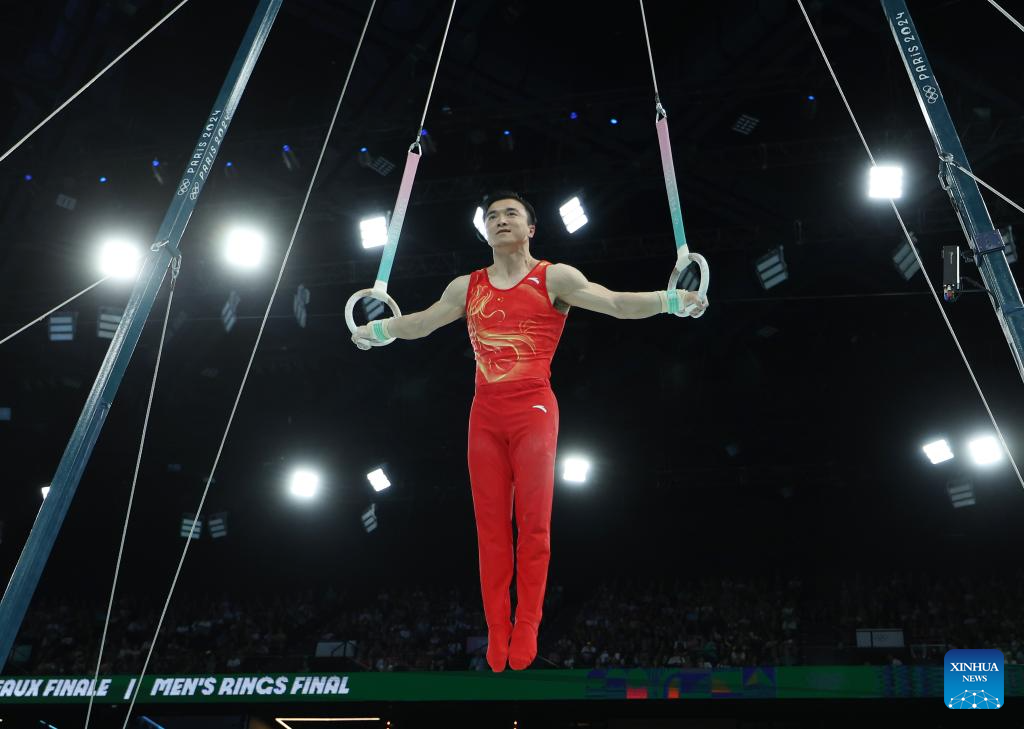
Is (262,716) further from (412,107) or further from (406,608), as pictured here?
(412,107)

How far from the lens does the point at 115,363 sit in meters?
5.30

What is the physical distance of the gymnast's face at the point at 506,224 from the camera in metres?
4.96

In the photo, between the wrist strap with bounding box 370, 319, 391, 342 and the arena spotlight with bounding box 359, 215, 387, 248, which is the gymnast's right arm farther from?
the arena spotlight with bounding box 359, 215, 387, 248

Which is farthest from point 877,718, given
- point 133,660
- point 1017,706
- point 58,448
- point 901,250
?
point 58,448

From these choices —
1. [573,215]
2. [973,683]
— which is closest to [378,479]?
[573,215]

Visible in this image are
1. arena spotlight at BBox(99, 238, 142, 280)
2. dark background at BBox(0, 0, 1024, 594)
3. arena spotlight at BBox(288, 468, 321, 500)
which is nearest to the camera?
dark background at BBox(0, 0, 1024, 594)

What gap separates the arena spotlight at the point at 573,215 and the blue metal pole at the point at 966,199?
25.4 feet

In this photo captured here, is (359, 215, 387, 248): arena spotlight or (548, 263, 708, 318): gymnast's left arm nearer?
(548, 263, 708, 318): gymnast's left arm

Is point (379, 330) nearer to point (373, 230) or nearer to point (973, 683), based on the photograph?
point (373, 230)

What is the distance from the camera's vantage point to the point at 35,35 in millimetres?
13656

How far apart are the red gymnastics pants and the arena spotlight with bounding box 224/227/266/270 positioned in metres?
10.3

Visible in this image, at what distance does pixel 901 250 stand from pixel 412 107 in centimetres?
732

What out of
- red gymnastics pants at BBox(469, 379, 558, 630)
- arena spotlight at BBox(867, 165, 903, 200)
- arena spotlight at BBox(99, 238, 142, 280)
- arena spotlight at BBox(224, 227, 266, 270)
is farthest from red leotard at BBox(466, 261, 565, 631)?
arena spotlight at BBox(99, 238, 142, 280)

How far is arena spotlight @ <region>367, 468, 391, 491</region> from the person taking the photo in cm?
1823
